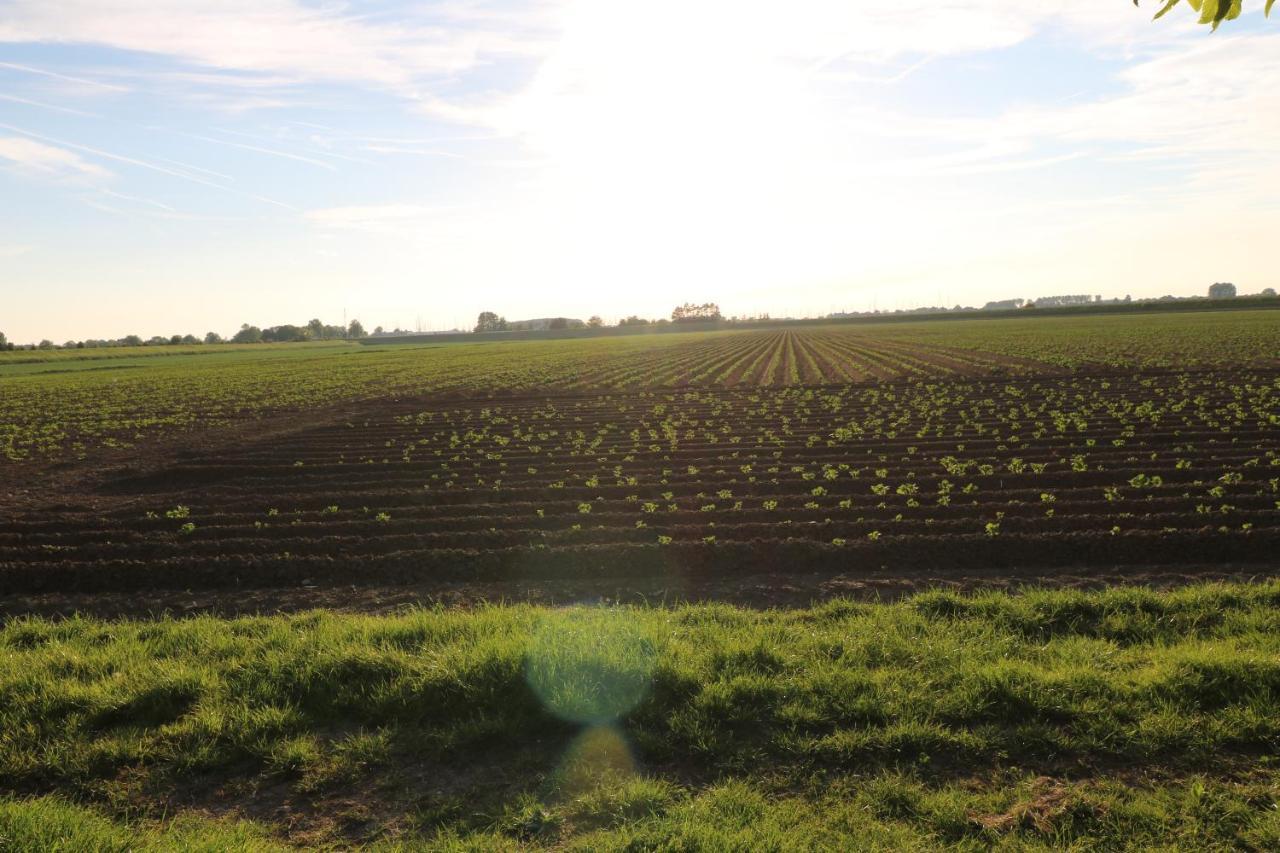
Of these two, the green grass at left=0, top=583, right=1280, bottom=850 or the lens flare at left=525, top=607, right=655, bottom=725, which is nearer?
the green grass at left=0, top=583, right=1280, bottom=850

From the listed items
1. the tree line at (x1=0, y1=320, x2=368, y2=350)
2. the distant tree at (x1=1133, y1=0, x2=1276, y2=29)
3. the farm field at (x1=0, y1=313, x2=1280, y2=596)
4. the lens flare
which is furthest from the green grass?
the tree line at (x1=0, y1=320, x2=368, y2=350)

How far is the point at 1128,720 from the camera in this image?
501 centimetres

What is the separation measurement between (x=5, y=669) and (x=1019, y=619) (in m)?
8.27

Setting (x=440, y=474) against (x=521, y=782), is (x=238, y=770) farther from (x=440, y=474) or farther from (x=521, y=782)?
(x=440, y=474)

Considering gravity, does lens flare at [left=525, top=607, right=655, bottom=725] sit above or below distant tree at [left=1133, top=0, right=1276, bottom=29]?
below

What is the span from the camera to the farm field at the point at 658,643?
14.2ft

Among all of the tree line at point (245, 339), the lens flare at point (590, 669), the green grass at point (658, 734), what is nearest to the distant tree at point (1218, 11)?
the green grass at point (658, 734)

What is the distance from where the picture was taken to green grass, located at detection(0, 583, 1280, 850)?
163 inches

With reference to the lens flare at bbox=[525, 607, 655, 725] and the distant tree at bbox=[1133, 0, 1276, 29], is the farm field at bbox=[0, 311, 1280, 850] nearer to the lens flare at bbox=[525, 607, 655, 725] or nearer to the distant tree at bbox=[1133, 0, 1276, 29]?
the lens flare at bbox=[525, 607, 655, 725]

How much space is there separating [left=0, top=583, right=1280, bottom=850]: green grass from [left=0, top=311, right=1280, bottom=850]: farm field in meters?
0.02

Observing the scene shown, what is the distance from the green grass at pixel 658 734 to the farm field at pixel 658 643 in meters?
0.02

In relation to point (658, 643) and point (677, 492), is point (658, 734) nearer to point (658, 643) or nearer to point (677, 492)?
point (658, 643)

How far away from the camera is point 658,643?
20.3 ft

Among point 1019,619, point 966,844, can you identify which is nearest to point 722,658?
point 966,844
